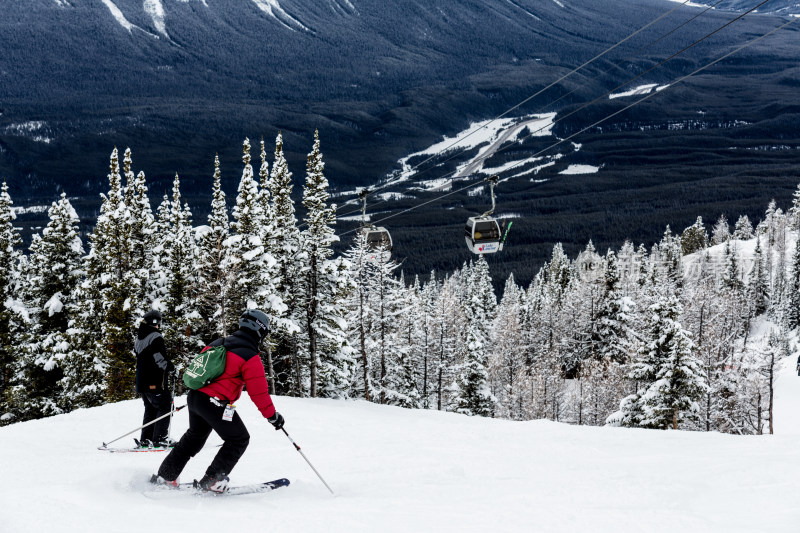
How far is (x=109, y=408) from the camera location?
53.3 ft

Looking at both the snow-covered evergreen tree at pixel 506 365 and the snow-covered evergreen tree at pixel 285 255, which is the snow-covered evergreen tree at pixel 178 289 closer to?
the snow-covered evergreen tree at pixel 285 255

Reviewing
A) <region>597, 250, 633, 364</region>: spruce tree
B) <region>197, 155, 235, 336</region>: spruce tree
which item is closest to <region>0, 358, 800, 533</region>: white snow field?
<region>197, 155, 235, 336</region>: spruce tree

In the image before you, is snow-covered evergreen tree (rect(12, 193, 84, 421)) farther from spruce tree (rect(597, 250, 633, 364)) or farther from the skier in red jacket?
spruce tree (rect(597, 250, 633, 364))

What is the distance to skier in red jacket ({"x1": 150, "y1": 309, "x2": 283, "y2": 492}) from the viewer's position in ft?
25.3

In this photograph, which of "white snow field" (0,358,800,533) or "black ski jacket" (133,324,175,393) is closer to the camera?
"white snow field" (0,358,800,533)

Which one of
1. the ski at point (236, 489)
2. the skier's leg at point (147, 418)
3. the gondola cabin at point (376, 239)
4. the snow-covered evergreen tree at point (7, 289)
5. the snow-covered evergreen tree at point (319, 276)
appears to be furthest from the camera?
the snow-covered evergreen tree at point (319, 276)

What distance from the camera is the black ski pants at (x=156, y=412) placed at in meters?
11.1

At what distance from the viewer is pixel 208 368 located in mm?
7715

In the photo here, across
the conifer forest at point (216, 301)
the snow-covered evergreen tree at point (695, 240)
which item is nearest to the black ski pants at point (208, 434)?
the conifer forest at point (216, 301)

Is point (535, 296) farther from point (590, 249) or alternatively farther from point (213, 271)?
point (213, 271)

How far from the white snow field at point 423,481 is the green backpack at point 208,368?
1417 millimetres

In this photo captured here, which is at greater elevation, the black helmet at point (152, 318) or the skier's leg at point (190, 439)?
the black helmet at point (152, 318)

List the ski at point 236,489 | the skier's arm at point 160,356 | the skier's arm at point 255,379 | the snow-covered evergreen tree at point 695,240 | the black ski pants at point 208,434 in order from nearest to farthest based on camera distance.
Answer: the skier's arm at point 255,379
the black ski pants at point 208,434
the ski at point 236,489
the skier's arm at point 160,356
the snow-covered evergreen tree at point 695,240

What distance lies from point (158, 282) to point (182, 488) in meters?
23.2
